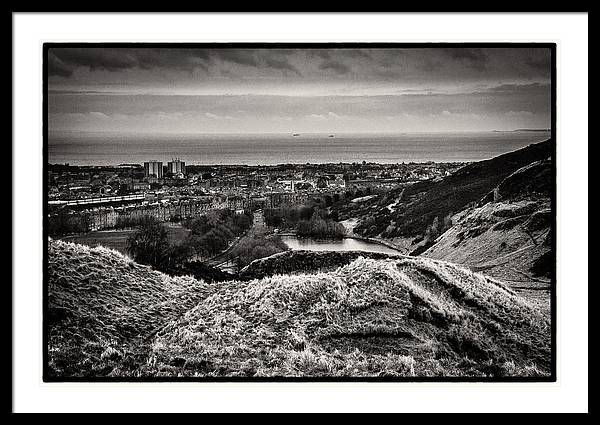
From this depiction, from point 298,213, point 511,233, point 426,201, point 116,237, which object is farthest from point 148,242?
point 511,233

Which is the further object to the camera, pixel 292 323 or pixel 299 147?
pixel 299 147

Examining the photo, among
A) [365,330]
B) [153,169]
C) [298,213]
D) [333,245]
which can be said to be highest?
[153,169]

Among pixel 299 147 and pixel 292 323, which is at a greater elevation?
pixel 299 147

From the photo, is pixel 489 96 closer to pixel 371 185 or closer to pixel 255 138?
pixel 371 185

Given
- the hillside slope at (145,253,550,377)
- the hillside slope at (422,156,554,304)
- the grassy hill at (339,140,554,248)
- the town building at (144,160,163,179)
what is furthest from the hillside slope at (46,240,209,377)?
the hillside slope at (422,156,554,304)

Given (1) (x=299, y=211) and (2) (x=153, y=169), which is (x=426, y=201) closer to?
(1) (x=299, y=211)

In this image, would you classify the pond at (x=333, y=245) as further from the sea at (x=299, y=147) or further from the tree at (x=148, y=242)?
the tree at (x=148, y=242)

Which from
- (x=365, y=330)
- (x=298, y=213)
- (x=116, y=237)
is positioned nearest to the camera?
(x=365, y=330)

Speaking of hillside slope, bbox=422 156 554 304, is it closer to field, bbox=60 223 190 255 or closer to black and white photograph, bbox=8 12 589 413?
black and white photograph, bbox=8 12 589 413
